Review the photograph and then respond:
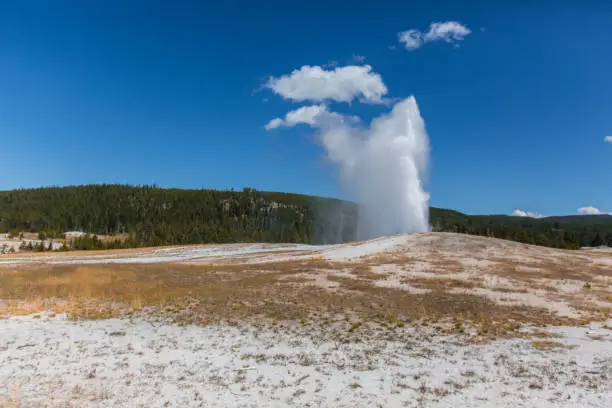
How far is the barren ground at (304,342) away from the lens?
10.3 m

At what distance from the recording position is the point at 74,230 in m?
192

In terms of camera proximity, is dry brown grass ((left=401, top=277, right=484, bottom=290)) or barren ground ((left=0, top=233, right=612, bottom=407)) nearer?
barren ground ((left=0, top=233, right=612, bottom=407))

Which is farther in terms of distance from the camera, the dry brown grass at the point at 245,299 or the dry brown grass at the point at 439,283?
the dry brown grass at the point at 439,283

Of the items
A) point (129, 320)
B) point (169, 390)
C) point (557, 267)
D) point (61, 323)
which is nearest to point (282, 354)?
point (169, 390)

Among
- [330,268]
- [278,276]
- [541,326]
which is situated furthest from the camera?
[330,268]

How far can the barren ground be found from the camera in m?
10.3

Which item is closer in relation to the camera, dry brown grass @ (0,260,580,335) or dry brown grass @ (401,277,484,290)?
dry brown grass @ (0,260,580,335)

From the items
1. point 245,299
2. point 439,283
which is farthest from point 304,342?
point 439,283

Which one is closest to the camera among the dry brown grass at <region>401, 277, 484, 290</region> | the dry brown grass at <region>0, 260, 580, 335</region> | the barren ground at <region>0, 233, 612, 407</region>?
the barren ground at <region>0, 233, 612, 407</region>

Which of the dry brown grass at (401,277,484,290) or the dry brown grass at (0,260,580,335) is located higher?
the dry brown grass at (401,277,484,290)

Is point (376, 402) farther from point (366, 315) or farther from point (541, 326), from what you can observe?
point (541, 326)

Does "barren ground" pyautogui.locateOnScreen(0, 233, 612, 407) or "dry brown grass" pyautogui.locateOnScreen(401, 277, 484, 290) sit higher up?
"dry brown grass" pyautogui.locateOnScreen(401, 277, 484, 290)

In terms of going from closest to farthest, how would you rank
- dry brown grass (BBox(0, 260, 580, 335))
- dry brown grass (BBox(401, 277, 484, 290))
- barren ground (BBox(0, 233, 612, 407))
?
barren ground (BBox(0, 233, 612, 407)) → dry brown grass (BBox(0, 260, 580, 335)) → dry brown grass (BBox(401, 277, 484, 290))

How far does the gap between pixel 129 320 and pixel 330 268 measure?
2416cm
